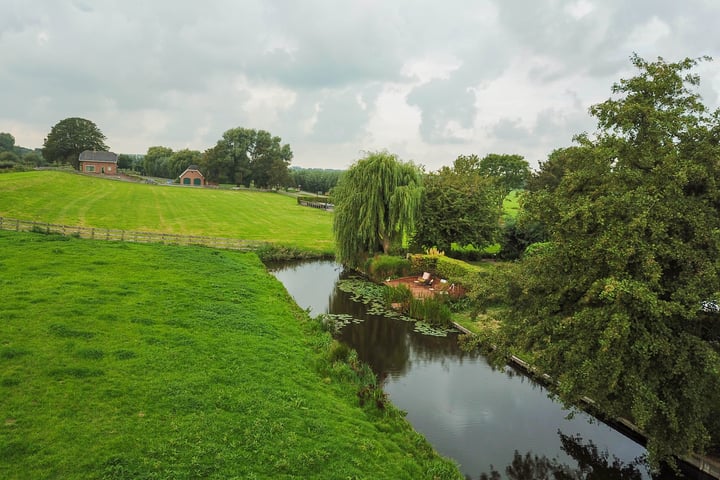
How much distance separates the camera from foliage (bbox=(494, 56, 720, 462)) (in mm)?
7582

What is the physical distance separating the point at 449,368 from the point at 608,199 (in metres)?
8.60

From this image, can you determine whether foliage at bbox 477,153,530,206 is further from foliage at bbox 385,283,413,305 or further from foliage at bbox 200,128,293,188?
foliage at bbox 385,283,413,305

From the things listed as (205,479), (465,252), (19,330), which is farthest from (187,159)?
(205,479)

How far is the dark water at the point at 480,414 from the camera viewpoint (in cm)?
984

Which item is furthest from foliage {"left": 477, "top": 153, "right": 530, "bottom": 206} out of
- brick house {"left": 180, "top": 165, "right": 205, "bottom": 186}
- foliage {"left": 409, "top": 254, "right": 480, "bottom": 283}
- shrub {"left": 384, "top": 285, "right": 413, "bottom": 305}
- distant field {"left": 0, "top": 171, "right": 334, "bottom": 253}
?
brick house {"left": 180, "top": 165, "right": 205, "bottom": 186}

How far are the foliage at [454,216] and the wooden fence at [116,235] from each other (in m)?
13.4

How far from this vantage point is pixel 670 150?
27.4ft

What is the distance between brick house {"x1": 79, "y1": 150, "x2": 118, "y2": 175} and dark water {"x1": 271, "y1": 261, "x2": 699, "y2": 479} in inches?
3591

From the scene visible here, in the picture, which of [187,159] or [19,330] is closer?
[19,330]

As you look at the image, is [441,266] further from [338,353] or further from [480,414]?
[480,414]

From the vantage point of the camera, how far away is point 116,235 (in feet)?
93.6

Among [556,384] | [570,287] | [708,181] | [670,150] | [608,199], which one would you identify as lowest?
[556,384]

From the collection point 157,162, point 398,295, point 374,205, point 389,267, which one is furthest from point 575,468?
point 157,162

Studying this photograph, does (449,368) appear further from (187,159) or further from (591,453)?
(187,159)
